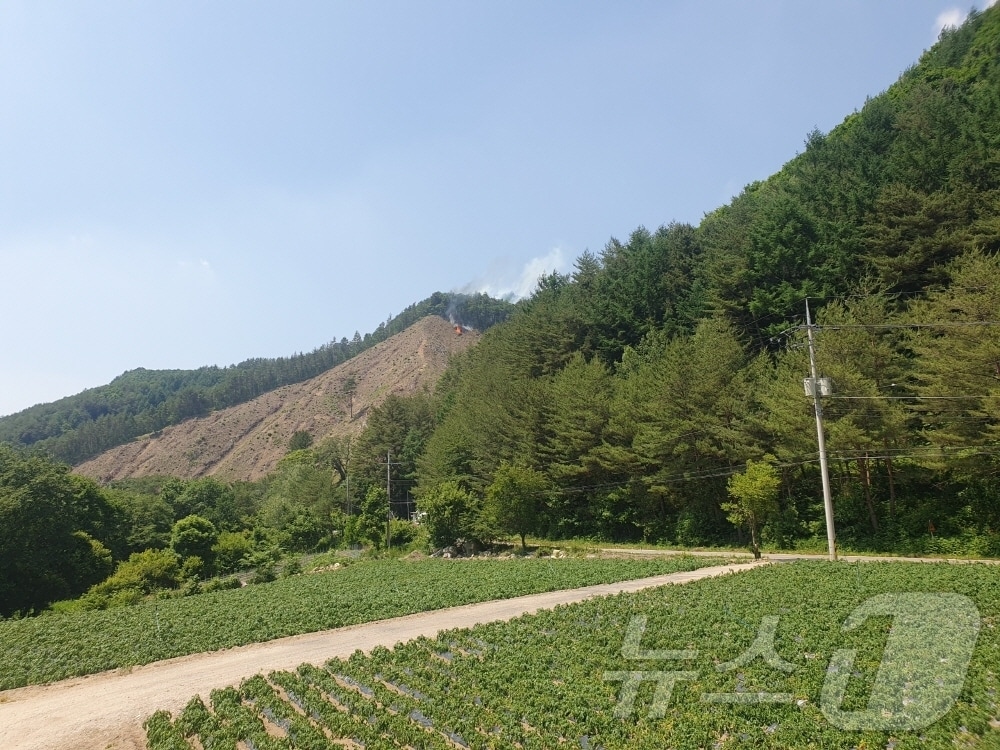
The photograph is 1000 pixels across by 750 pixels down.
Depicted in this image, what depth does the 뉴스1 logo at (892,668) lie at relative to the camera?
856 cm

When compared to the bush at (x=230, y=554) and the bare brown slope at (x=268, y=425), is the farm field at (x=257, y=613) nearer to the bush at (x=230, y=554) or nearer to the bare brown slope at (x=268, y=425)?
the bush at (x=230, y=554)

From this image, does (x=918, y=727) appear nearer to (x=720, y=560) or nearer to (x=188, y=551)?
(x=720, y=560)

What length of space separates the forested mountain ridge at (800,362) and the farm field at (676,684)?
11.9 metres

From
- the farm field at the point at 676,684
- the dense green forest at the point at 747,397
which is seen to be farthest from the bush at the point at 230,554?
the farm field at the point at 676,684

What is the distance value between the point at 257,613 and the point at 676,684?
1946 centimetres

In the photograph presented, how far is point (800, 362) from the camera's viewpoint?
3278 cm

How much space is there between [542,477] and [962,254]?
30670mm

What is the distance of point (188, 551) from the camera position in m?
55.2

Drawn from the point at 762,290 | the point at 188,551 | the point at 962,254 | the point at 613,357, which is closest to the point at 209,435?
the point at 188,551

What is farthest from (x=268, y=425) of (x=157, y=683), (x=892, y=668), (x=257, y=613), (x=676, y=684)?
(x=892, y=668)

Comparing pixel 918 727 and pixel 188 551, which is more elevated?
pixel 918 727

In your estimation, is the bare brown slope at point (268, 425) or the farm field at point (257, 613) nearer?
the farm field at point (257, 613)

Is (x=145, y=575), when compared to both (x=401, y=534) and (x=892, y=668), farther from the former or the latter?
(x=892, y=668)

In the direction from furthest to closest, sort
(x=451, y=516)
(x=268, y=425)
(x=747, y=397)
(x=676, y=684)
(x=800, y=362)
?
(x=268, y=425), (x=451, y=516), (x=747, y=397), (x=800, y=362), (x=676, y=684)
